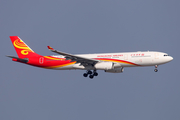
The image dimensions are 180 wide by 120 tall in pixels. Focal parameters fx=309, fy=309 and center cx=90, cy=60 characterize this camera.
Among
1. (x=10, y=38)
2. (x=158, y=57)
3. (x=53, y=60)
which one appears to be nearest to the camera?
(x=158, y=57)

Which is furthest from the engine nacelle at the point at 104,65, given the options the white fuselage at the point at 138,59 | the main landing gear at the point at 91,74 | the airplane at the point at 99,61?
the main landing gear at the point at 91,74

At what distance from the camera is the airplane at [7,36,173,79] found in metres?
55.0

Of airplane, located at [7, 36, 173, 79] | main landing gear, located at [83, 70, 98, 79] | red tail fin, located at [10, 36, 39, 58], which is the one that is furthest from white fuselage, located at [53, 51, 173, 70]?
red tail fin, located at [10, 36, 39, 58]

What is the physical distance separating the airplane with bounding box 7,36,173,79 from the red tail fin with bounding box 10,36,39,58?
86 centimetres

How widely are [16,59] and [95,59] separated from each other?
15325 mm

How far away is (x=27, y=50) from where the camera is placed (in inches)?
2451

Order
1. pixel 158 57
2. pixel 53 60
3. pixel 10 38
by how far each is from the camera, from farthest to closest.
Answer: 1. pixel 10 38
2. pixel 53 60
3. pixel 158 57

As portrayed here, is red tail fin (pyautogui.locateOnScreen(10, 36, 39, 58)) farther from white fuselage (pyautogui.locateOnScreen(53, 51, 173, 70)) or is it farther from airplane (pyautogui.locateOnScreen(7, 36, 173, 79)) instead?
white fuselage (pyautogui.locateOnScreen(53, 51, 173, 70))

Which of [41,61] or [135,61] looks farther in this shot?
[41,61]

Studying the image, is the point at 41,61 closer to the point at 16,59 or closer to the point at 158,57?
the point at 16,59

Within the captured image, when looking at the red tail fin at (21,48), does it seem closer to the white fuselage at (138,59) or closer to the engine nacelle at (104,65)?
the engine nacelle at (104,65)

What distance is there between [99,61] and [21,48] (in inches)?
680

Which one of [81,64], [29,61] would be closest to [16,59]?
[29,61]

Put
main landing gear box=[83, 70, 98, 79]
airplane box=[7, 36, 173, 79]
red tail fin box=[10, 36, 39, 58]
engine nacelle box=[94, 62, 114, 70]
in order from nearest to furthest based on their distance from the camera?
engine nacelle box=[94, 62, 114, 70] < airplane box=[7, 36, 173, 79] < main landing gear box=[83, 70, 98, 79] < red tail fin box=[10, 36, 39, 58]
